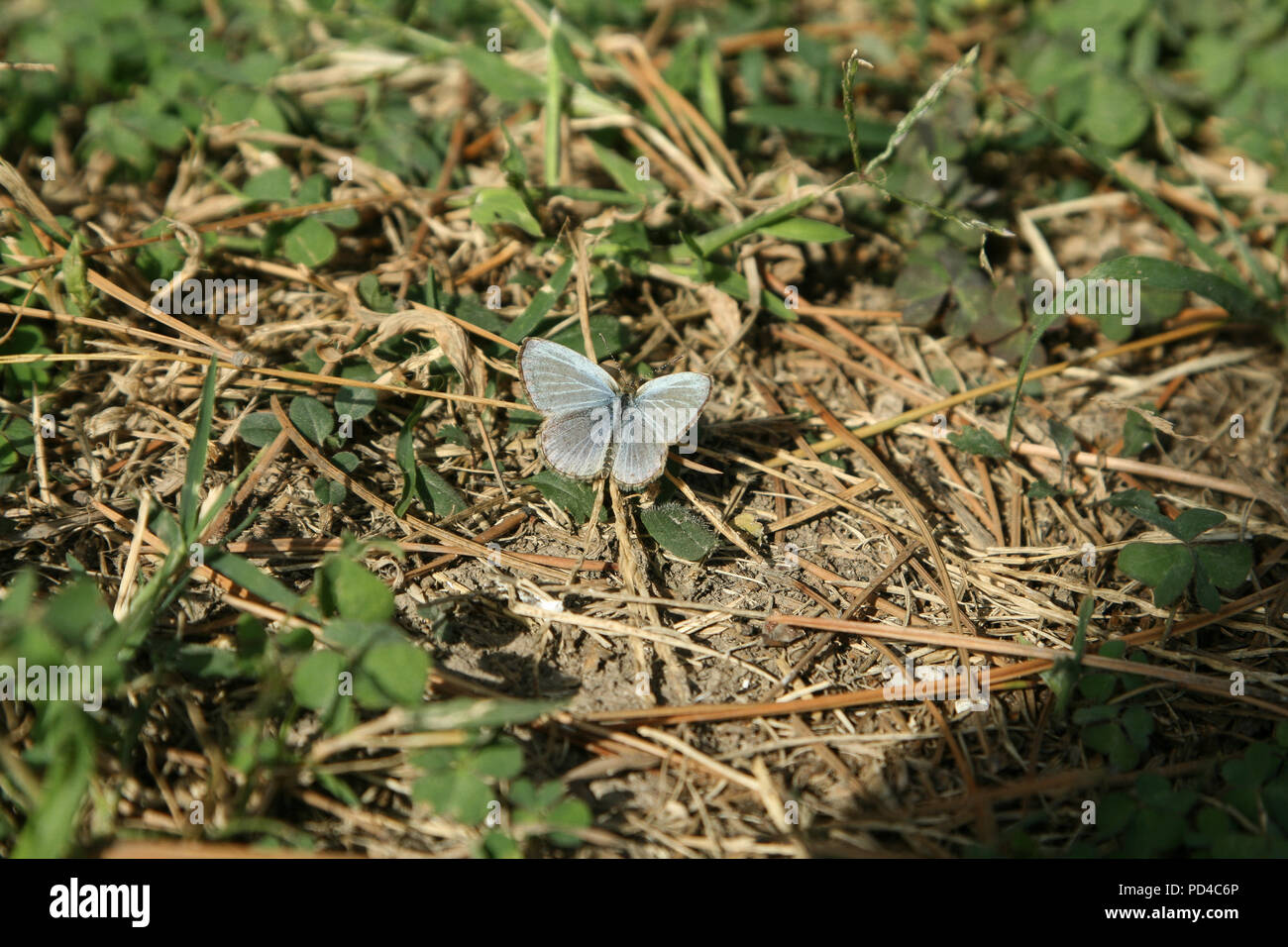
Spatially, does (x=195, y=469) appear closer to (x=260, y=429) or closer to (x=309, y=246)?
(x=260, y=429)

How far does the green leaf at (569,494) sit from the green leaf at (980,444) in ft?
3.88

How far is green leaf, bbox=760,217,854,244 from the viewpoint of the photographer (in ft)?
9.78

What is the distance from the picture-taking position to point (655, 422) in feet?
7.55

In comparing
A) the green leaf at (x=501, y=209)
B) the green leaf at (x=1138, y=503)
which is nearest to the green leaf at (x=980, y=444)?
the green leaf at (x=1138, y=503)

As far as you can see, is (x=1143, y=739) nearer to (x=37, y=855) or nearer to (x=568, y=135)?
(x=37, y=855)

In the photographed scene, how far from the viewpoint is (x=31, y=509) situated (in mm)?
2479

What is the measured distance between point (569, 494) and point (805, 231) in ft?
4.18

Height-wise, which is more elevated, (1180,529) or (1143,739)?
(1180,529)

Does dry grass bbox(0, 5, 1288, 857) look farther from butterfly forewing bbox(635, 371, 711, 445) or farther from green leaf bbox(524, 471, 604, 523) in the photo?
butterfly forewing bbox(635, 371, 711, 445)

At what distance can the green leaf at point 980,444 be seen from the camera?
109 inches

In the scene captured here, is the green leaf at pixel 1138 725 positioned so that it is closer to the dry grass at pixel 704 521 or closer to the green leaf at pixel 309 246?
the dry grass at pixel 704 521

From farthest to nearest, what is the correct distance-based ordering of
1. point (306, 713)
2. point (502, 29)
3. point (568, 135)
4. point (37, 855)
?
point (502, 29)
point (568, 135)
point (306, 713)
point (37, 855)

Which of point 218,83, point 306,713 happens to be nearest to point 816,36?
point 218,83
